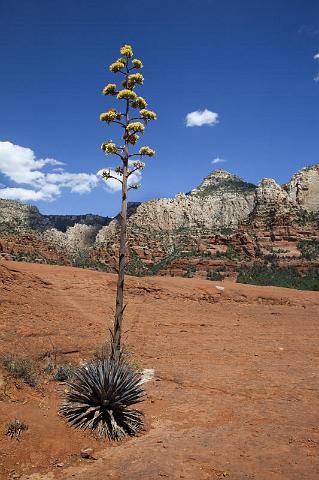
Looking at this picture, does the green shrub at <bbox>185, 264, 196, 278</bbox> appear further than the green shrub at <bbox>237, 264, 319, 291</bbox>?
Yes

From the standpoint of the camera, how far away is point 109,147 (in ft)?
29.7

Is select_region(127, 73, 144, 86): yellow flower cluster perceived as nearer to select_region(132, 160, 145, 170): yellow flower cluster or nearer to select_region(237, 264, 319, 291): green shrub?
select_region(132, 160, 145, 170): yellow flower cluster

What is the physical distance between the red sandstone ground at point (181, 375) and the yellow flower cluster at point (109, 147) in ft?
16.9

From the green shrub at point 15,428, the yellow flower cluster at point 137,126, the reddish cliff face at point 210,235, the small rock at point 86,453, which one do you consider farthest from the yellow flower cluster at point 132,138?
the reddish cliff face at point 210,235

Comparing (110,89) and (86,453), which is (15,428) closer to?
(86,453)

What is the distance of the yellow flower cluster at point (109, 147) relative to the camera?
903 centimetres

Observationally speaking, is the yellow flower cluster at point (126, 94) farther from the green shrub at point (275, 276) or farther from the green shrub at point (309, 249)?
the green shrub at point (309, 249)

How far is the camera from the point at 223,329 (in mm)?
16984

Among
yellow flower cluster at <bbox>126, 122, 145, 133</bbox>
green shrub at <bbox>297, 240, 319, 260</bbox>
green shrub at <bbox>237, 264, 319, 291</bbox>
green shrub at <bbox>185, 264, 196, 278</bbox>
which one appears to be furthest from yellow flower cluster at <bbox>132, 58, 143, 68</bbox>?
green shrub at <bbox>297, 240, 319, 260</bbox>

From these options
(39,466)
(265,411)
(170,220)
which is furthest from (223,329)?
(170,220)

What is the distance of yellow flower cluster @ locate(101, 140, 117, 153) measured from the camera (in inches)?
356

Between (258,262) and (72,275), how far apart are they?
47.3 m

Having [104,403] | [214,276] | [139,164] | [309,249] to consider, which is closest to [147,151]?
[139,164]

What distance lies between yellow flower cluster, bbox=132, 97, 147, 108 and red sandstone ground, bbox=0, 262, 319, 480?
21.1 ft
